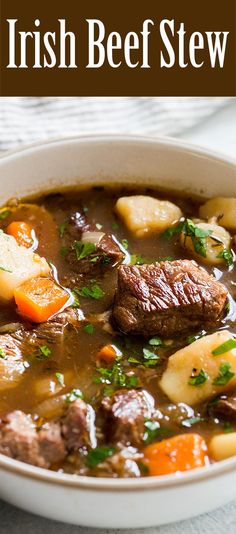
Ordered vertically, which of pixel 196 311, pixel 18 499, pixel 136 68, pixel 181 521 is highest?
pixel 136 68

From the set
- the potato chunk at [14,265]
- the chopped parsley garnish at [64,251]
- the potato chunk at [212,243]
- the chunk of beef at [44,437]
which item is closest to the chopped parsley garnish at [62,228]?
the chopped parsley garnish at [64,251]

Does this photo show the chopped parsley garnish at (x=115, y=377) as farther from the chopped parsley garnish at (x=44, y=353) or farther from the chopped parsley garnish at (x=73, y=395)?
the chopped parsley garnish at (x=44, y=353)

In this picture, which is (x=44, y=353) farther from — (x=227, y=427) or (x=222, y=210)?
(x=222, y=210)

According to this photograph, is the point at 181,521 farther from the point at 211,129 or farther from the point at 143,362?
the point at 211,129

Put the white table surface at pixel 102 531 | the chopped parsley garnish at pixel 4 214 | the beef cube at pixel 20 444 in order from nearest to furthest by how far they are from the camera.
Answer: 1. the beef cube at pixel 20 444
2. the white table surface at pixel 102 531
3. the chopped parsley garnish at pixel 4 214

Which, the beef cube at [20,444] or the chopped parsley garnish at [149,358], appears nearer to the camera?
the beef cube at [20,444]

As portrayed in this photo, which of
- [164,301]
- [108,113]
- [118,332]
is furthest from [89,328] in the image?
[108,113]

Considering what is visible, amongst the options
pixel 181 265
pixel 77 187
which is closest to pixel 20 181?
pixel 77 187
